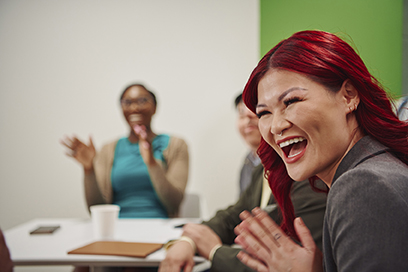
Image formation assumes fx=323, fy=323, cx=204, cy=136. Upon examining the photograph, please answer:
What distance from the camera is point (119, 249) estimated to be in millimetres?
1338

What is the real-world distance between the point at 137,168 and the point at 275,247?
1760mm

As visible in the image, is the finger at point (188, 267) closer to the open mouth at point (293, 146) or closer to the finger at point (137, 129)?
the open mouth at point (293, 146)

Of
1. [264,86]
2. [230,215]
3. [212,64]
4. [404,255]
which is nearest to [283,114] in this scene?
[264,86]

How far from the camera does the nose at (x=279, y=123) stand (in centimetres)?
77

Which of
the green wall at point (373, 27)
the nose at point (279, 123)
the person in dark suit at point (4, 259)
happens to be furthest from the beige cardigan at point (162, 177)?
the nose at point (279, 123)

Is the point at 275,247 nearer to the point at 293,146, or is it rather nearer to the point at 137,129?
the point at 293,146

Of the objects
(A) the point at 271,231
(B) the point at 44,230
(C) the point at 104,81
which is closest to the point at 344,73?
(A) the point at 271,231


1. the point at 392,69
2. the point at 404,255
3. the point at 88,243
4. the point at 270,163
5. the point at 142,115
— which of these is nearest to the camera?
the point at 404,255

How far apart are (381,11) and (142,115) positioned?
184cm

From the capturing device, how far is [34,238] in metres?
1.58

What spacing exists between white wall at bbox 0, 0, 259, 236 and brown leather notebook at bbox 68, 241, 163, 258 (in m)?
2.02

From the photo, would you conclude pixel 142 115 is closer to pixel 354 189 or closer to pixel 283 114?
pixel 283 114

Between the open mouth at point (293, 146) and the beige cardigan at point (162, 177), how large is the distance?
153 cm

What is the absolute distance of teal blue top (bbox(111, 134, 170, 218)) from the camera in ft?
7.56
